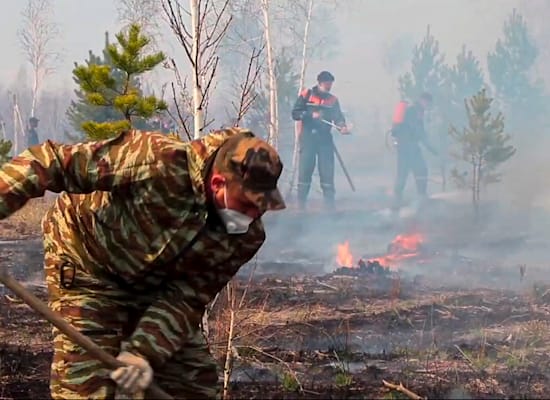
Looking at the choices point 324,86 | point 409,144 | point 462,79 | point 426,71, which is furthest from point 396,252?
point 426,71

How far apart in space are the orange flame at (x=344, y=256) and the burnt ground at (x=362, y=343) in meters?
2.58

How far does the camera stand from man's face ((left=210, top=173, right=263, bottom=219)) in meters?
2.50

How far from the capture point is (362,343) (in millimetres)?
6449

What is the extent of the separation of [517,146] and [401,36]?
1042 centimetres

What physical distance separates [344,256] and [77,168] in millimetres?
9720

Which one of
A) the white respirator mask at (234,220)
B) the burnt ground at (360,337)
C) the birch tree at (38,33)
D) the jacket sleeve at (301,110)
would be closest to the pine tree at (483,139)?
the jacket sleeve at (301,110)

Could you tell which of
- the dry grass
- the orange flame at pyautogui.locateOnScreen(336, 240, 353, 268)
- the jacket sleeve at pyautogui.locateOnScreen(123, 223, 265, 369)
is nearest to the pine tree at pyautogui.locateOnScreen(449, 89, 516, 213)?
the orange flame at pyautogui.locateOnScreen(336, 240, 353, 268)

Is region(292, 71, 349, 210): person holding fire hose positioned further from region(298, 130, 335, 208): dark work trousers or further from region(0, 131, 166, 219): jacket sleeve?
region(0, 131, 166, 219): jacket sleeve

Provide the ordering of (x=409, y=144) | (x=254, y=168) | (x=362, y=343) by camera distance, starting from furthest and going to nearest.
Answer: (x=409, y=144)
(x=362, y=343)
(x=254, y=168)

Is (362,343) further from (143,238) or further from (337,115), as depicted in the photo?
(337,115)

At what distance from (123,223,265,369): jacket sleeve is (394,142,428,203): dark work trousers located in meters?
14.3

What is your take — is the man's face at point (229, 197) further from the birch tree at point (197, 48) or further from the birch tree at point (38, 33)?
the birch tree at point (38, 33)

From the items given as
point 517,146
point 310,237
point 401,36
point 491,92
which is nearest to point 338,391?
point 310,237

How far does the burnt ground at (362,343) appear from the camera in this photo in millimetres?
5078
